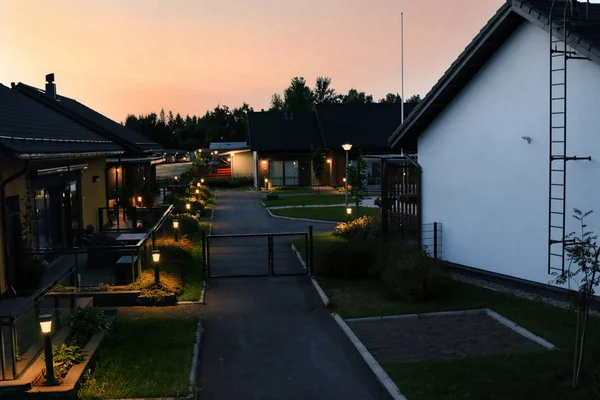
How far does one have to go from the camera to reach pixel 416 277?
12359mm

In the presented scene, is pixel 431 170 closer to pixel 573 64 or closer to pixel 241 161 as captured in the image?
pixel 573 64

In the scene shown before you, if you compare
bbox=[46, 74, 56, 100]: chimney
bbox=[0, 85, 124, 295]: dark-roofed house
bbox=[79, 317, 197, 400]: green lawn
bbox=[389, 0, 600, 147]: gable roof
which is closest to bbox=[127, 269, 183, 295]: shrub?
bbox=[79, 317, 197, 400]: green lawn

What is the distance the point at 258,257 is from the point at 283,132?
35.5 meters

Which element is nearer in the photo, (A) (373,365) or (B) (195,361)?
(A) (373,365)

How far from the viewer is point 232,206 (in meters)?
36.9

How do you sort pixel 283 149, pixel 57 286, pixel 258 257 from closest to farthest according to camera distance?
1. pixel 57 286
2. pixel 258 257
3. pixel 283 149

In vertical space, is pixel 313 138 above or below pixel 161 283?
above

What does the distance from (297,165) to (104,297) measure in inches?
1585

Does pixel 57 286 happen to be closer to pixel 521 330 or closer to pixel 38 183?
pixel 38 183

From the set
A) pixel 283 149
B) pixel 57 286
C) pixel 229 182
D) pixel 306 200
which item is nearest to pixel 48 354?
pixel 57 286

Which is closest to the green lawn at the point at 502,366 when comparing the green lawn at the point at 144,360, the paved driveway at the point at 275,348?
the paved driveway at the point at 275,348

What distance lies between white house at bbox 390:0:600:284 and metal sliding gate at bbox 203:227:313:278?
154 inches

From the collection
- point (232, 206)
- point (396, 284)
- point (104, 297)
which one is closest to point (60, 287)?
point (104, 297)

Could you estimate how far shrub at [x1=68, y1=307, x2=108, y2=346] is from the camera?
30.4ft
